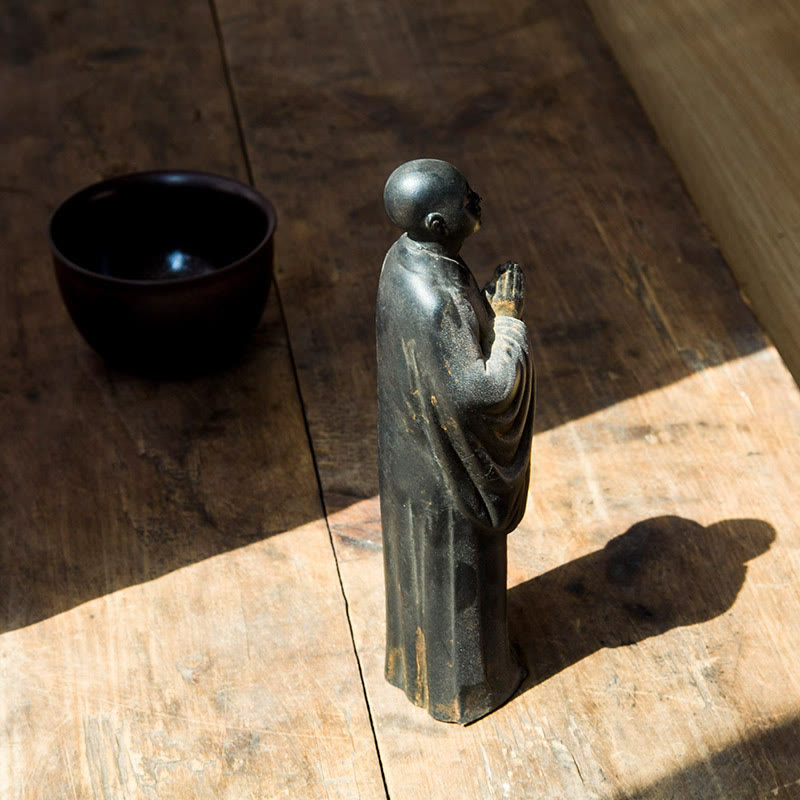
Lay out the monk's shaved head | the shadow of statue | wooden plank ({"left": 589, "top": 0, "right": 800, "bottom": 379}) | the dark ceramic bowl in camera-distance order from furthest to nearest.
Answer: wooden plank ({"left": 589, "top": 0, "right": 800, "bottom": 379}) < the dark ceramic bowl < the shadow of statue < the monk's shaved head

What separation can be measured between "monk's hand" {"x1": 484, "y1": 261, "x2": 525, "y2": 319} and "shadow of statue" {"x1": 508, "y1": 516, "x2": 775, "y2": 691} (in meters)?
0.45

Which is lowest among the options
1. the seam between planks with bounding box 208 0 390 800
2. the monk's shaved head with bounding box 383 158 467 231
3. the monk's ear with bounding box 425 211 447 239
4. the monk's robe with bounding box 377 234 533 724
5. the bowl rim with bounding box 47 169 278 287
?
the seam between planks with bounding box 208 0 390 800

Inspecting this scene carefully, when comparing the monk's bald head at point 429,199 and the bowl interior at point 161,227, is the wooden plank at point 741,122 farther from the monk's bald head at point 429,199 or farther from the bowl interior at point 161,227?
the monk's bald head at point 429,199

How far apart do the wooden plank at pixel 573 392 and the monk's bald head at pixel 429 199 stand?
574 mm

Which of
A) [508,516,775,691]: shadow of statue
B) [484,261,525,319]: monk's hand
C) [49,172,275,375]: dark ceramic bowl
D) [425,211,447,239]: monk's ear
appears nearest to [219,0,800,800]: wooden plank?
[508,516,775,691]: shadow of statue

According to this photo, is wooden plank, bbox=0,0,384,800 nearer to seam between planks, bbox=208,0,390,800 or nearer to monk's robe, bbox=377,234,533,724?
seam between planks, bbox=208,0,390,800

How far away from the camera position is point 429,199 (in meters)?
1.15

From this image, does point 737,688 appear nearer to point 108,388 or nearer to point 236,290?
point 236,290

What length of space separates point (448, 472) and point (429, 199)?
272 mm

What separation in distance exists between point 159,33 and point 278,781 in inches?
78.4

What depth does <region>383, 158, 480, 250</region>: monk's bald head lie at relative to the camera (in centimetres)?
115

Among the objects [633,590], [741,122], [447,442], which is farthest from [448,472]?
[741,122]

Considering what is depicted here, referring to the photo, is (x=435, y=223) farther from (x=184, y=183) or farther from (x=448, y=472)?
(x=184, y=183)

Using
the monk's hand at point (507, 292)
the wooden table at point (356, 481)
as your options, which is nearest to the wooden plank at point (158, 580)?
the wooden table at point (356, 481)
